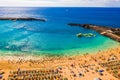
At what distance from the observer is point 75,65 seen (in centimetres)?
4403

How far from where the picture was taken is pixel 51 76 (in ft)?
123

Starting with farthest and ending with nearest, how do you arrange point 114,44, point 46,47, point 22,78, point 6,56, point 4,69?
1. point 114,44
2. point 46,47
3. point 6,56
4. point 4,69
5. point 22,78

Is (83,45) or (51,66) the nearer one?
(51,66)

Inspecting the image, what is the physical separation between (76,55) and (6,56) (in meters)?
19.9

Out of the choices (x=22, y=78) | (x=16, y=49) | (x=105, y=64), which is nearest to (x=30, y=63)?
(x=22, y=78)

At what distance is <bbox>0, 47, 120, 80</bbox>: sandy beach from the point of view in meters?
38.8

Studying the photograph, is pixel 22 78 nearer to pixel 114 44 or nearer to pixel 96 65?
pixel 96 65

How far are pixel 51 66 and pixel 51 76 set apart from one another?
6005 mm

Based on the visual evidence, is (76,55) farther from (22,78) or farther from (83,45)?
(22,78)

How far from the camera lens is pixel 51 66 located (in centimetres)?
4341

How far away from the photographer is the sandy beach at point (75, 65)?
3878 cm

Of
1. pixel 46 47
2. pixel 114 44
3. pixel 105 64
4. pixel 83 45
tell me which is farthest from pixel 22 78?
pixel 114 44

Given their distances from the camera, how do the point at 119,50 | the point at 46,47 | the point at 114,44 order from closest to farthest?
the point at 119,50
the point at 46,47
the point at 114,44

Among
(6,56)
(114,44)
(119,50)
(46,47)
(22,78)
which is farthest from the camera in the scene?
(114,44)
